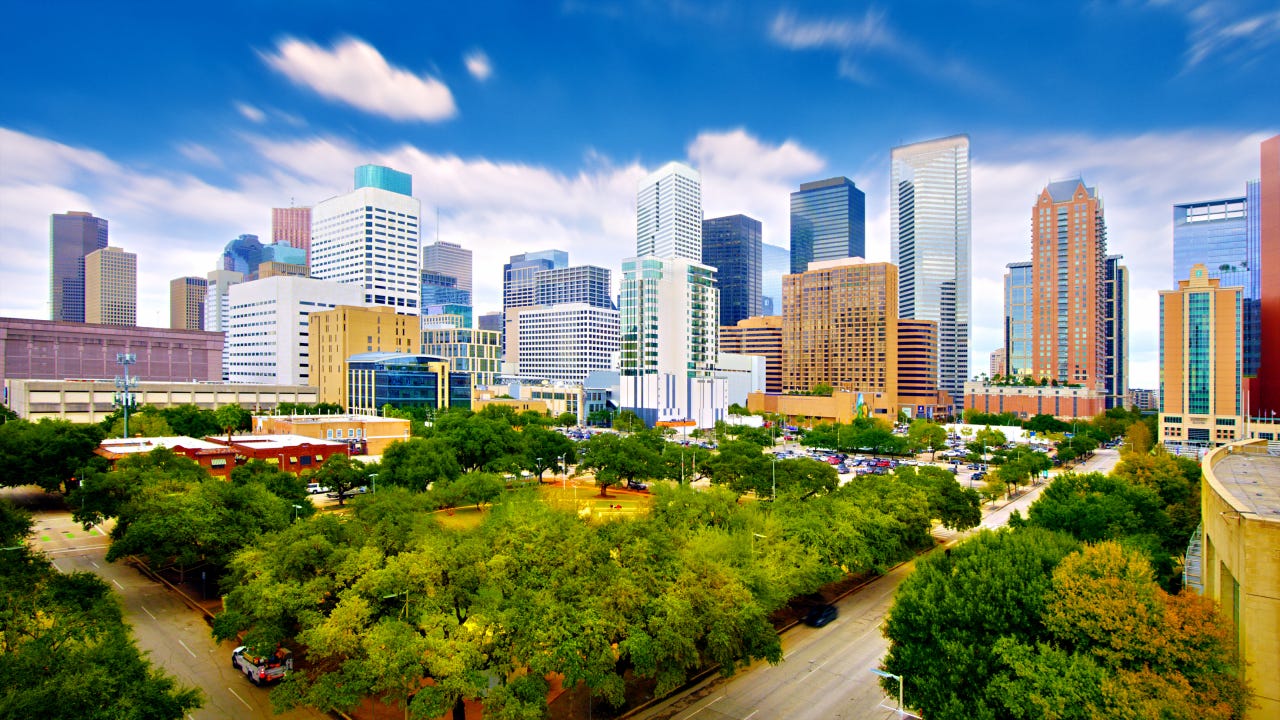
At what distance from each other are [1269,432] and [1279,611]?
109 metres

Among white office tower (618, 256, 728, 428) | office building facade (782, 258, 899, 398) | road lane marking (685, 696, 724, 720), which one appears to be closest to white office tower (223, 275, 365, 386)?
white office tower (618, 256, 728, 428)

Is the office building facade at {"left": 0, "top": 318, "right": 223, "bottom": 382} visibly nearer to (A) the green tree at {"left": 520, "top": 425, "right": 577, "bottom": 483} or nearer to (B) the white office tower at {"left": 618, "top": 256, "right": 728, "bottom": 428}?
(B) the white office tower at {"left": 618, "top": 256, "right": 728, "bottom": 428}

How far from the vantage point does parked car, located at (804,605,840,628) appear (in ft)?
112

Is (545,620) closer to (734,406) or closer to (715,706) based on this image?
(715,706)

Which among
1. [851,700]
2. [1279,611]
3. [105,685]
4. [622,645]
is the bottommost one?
[851,700]

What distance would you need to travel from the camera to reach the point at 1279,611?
60.1 feet

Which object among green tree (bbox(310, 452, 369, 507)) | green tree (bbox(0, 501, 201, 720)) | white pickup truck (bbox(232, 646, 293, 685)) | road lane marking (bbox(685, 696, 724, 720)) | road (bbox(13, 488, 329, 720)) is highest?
green tree (bbox(0, 501, 201, 720))

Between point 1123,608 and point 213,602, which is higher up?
point 1123,608

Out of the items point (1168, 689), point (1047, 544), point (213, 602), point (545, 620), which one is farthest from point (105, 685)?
point (1047, 544)

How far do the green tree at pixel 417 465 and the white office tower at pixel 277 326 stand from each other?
104 metres

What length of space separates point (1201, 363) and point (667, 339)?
84.2m

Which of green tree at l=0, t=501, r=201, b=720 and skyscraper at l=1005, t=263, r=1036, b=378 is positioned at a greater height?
skyscraper at l=1005, t=263, r=1036, b=378

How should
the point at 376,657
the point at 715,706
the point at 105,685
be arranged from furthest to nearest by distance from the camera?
the point at 715,706, the point at 376,657, the point at 105,685

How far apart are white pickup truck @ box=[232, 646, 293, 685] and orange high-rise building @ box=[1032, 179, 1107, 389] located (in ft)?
632
